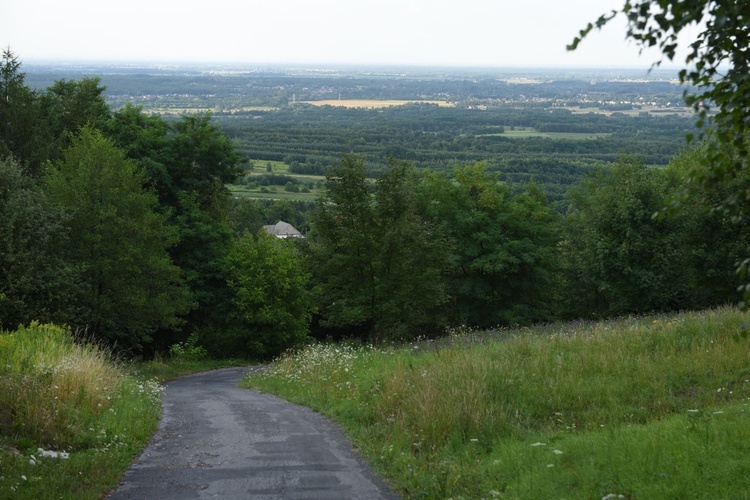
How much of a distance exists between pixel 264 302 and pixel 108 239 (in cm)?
1368

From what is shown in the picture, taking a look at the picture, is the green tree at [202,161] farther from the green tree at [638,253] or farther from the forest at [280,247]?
the green tree at [638,253]

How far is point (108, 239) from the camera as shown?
97.5 ft

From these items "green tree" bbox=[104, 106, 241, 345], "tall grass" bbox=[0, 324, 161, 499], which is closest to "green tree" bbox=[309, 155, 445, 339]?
"green tree" bbox=[104, 106, 241, 345]

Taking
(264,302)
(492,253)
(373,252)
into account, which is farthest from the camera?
(492,253)

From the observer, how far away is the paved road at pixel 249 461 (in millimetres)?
8266

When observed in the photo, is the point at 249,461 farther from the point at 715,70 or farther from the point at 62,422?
the point at 715,70

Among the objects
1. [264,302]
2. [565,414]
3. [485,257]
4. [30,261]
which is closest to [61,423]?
[565,414]

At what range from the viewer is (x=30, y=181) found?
30203 millimetres

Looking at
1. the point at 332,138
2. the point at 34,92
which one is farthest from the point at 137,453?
the point at 332,138

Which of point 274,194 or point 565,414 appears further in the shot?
point 274,194

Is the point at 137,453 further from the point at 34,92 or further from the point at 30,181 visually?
the point at 34,92

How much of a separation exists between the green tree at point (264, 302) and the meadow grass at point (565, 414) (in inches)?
1039

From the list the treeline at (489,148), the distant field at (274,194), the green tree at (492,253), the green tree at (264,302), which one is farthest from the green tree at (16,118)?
the distant field at (274,194)

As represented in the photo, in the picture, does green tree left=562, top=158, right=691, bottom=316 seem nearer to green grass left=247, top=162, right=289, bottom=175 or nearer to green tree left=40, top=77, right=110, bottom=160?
green tree left=40, top=77, right=110, bottom=160
